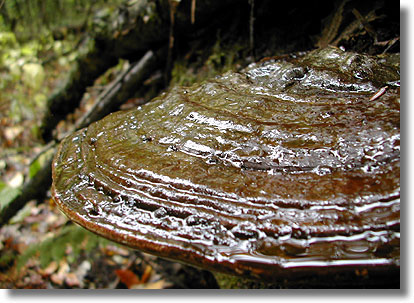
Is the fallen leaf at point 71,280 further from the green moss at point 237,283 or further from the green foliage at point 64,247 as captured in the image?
the green moss at point 237,283

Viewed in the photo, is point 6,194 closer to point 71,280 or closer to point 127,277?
point 71,280

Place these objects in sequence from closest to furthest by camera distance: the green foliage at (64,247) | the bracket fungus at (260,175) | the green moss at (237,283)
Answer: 1. the bracket fungus at (260,175)
2. the green moss at (237,283)
3. the green foliage at (64,247)

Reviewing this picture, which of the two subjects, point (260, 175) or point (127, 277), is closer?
point (260, 175)

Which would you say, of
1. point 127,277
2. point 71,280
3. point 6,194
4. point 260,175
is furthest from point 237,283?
point 6,194

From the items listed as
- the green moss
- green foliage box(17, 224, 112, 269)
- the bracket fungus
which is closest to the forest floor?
green foliage box(17, 224, 112, 269)

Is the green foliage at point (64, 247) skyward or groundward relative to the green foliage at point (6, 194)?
groundward

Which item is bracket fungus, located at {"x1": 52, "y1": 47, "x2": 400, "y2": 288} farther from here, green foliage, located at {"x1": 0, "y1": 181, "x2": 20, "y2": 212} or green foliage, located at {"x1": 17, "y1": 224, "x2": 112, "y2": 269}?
green foliage, located at {"x1": 17, "y1": 224, "x2": 112, "y2": 269}

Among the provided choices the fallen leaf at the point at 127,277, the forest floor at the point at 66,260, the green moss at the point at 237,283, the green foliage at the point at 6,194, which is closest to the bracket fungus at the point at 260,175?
the green moss at the point at 237,283
